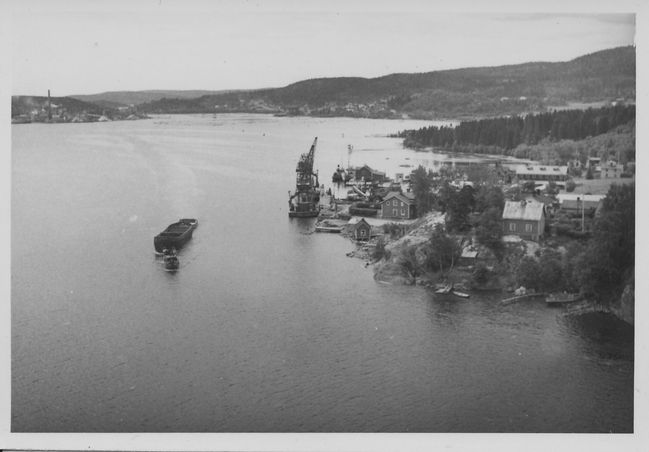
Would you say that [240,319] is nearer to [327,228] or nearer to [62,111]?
[327,228]

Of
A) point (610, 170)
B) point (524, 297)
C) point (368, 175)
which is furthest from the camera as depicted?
point (368, 175)

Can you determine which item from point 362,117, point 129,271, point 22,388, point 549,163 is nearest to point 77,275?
point 129,271

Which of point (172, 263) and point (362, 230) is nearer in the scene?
point (172, 263)

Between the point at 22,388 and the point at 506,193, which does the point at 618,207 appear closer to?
the point at 506,193

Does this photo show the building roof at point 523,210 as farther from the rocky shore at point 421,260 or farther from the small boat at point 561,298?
the small boat at point 561,298

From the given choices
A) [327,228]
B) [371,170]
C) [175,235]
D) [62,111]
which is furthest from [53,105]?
[371,170]

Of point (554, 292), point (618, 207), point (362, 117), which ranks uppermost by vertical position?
point (362, 117)
